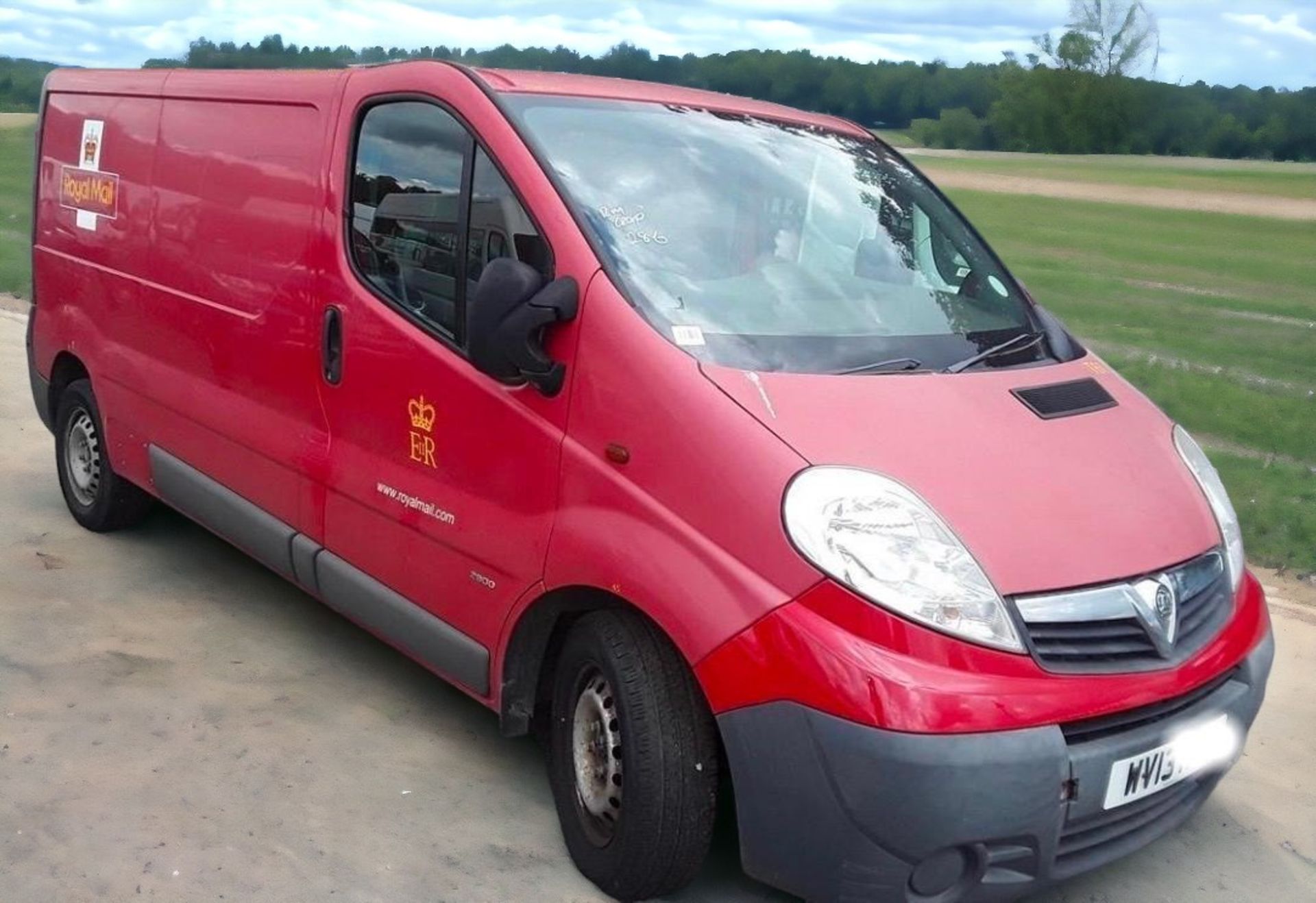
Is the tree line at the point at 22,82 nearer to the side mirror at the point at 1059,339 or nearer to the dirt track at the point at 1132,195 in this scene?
the side mirror at the point at 1059,339

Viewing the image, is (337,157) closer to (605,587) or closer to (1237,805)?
(605,587)

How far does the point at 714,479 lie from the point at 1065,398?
111 cm

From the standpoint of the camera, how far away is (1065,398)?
3.82 meters

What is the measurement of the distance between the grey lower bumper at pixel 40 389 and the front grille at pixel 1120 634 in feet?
16.2

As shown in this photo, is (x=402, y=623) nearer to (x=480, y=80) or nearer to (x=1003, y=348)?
(x=480, y=80)

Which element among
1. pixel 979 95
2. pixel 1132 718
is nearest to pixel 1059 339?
pixel 1132 718

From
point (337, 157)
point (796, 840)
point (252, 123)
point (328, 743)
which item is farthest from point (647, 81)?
point (796, 840)

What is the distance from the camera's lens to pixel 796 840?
3125 mm

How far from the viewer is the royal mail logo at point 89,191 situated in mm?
5845

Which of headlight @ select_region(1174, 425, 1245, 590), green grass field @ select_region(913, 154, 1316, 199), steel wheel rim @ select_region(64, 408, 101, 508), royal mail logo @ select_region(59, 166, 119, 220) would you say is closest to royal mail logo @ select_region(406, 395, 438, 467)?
headlight @ select_region(1174, 425, 1245, 590)

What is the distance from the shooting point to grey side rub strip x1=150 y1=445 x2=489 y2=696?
4.05 meters

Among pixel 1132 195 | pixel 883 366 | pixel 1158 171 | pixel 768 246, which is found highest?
pixel 1158 171

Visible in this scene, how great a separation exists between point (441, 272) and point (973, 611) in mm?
1803

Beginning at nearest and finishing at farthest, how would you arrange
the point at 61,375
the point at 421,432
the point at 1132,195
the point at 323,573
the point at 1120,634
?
the point at 1120,634 < the point at 421,432 < the point at 323,573 < the point at 61,375 < the point at 1132,195
